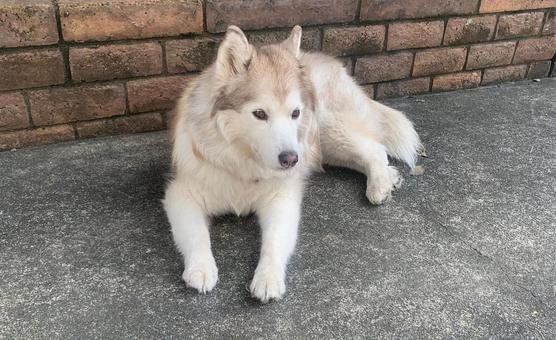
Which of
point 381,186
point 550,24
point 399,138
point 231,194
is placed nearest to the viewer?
point 231,194

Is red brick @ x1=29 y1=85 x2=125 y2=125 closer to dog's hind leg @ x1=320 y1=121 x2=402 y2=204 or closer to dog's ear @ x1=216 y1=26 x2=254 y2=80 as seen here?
dog's ear @ x1=216 y1=26 x2=254 y2=80

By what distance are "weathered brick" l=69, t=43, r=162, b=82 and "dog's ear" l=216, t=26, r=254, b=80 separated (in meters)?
0.92

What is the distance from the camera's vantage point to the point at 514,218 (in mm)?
2182

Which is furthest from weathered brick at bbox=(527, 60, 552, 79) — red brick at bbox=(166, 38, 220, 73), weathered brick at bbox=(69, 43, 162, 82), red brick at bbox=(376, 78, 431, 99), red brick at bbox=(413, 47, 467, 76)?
weathered brick at bbox=(69, 43, 162, 82)

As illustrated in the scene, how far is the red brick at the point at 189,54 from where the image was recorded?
272 cm

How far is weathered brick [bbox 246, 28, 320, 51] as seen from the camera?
9.39ft

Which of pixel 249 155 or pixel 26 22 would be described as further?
pixel 26 22

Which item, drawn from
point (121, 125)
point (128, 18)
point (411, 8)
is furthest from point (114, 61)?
point (411, 8)

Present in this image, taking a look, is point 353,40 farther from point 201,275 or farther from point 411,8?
point 201,275

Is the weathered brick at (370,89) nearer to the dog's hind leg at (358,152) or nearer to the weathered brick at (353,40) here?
the weathered brick at (353,40)

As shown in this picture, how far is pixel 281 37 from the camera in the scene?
2918mm

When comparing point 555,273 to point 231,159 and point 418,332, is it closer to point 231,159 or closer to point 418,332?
point 418,332

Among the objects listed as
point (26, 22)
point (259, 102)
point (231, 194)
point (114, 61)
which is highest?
point (26, 22)

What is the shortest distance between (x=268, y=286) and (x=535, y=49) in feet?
10.7
